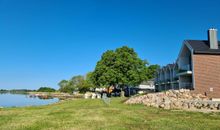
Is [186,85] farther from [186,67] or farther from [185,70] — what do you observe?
[186,67]

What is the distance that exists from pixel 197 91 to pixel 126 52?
23.6 meters

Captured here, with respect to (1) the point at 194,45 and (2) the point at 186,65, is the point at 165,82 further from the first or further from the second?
(1) the point at 194,45

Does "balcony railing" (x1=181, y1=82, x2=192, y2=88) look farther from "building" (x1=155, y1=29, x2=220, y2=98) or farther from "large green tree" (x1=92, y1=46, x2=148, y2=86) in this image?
"large green tree" (x1=92, y1=46, x2=148, y2=86)

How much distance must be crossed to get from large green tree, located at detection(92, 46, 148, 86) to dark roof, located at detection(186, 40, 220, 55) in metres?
17.8


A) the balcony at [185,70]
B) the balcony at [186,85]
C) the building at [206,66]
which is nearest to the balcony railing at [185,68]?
the balcony at [185,70]

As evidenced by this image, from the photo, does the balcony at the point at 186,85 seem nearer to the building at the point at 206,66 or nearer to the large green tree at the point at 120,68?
the building at the point at 206,66

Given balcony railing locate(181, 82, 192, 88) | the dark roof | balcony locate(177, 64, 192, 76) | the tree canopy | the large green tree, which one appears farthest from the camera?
the tree canopy

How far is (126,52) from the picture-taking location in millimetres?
56969

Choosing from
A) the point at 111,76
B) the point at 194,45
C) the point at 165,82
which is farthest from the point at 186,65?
the point at 111,76

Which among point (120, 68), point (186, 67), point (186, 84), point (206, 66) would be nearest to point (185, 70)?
point (186, 67)

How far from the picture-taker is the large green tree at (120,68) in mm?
54531

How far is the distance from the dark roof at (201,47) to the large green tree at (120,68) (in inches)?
699

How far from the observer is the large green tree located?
54531mm

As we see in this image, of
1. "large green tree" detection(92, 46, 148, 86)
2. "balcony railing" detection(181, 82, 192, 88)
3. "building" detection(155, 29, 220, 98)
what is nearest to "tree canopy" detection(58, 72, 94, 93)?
"large green tree" detection(92, 46, 148, 86)
